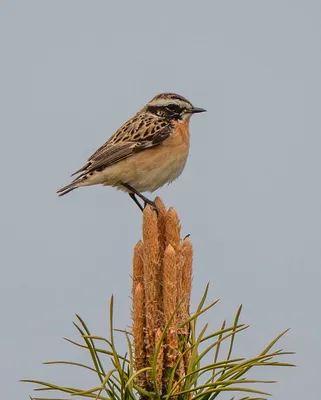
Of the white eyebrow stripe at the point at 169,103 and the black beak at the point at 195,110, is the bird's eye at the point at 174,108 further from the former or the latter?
the black beak at the point at 195,110

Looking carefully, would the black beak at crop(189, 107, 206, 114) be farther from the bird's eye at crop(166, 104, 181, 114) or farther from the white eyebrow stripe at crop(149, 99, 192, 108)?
the bird's eye at crop(166, 104, 181, 114)

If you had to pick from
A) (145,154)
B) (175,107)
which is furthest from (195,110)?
(145,154)

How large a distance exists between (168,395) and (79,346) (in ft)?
1.79

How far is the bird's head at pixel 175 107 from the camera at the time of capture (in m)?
10.5

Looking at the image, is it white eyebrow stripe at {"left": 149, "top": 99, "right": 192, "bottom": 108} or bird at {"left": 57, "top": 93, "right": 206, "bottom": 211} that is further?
white eyebrow stripe at {"left": 149, "top": 99, "right": 192, "bottom": 108}

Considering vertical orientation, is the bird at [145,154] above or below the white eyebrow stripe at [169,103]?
below

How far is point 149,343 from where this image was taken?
4.13 meters

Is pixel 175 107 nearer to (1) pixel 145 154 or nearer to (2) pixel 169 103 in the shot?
(2) pixel 169 103

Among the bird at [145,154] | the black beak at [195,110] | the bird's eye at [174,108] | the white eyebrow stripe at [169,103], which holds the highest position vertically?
the white eyebrow stripe at [169,103]

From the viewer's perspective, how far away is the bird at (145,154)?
961cm

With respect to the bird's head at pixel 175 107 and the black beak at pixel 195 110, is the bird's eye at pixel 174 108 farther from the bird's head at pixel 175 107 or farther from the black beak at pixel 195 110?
the black beak at pixel 195 110

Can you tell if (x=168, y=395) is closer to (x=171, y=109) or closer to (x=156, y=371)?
(x=156, y=371)

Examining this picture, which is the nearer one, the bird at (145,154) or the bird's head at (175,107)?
the bird at (145,154)

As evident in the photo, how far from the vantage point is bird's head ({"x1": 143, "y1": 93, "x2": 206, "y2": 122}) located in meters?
10.5
